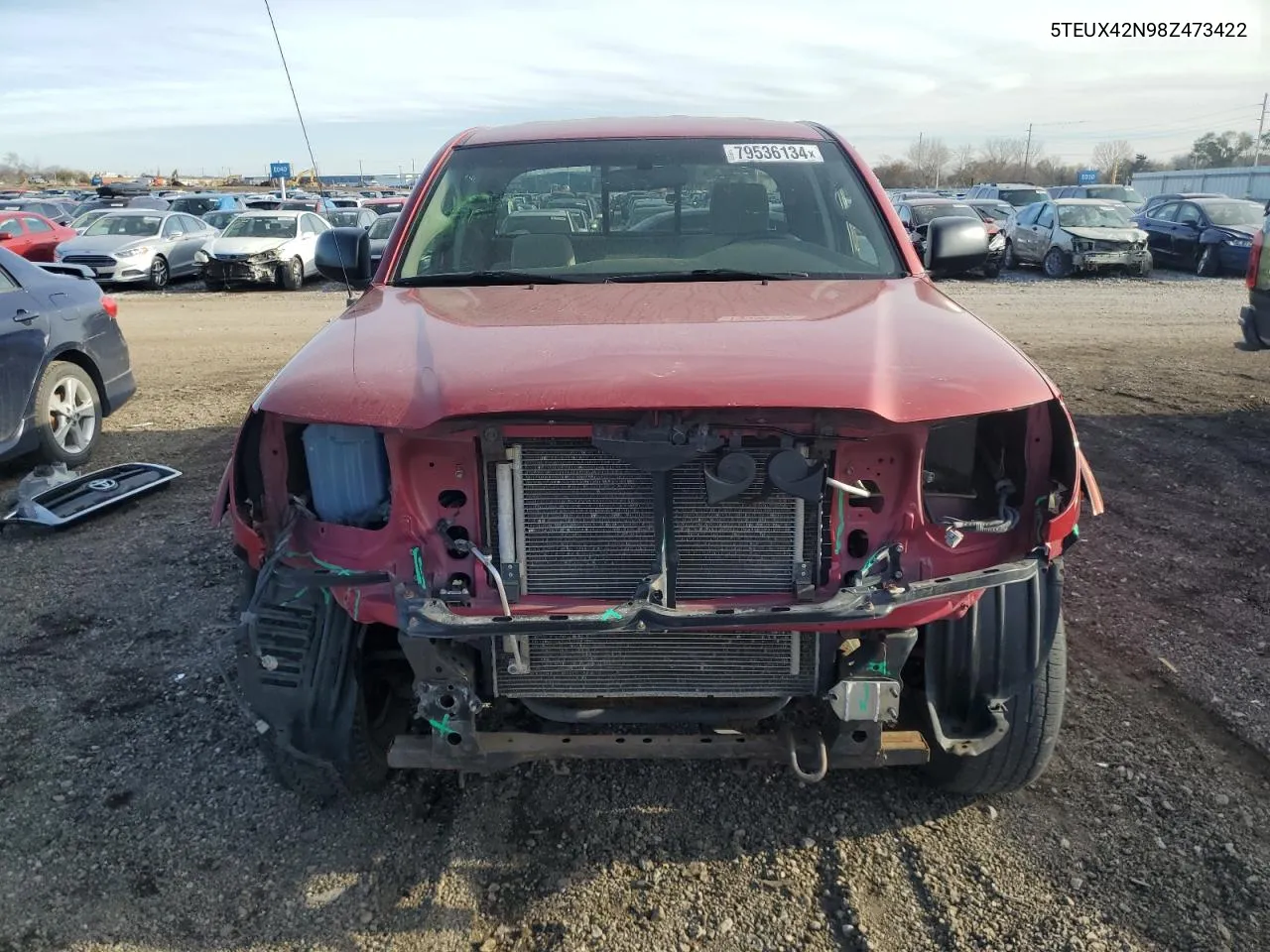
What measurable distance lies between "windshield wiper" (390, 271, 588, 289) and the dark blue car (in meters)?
3.80

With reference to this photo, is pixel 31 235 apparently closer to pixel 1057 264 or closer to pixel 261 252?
pixel 261 252

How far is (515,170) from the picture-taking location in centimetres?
396

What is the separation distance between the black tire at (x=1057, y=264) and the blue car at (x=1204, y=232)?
247cm

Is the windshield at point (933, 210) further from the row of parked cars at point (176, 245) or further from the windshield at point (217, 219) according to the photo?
the windshield at point (217, 219)

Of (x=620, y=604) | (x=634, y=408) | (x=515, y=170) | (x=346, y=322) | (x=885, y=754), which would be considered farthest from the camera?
(x=515, y=170)

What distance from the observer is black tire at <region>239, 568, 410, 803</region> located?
105 inches

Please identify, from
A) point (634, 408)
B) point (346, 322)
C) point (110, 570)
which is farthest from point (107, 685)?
point (634, 408)

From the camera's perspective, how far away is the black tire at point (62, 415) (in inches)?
248

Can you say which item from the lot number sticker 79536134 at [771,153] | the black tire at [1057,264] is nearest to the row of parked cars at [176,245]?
the black tire at [1057,264]

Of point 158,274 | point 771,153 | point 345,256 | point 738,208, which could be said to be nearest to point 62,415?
point 345,256

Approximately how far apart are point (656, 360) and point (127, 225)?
19.8 metres

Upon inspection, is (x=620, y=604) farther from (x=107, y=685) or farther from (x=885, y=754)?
(x=107, y=685)

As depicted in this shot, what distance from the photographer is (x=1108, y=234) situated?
Answer: 18062 mm

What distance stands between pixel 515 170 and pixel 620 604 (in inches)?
87.5
